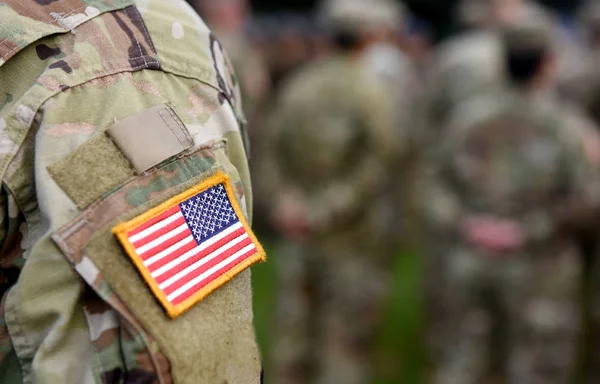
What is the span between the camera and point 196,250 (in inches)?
42.3

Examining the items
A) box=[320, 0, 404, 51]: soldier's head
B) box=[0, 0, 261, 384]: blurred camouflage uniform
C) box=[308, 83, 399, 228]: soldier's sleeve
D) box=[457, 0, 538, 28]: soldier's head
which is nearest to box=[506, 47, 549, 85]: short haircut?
box=[308, 83, 399, 228]: soldier's sleeve

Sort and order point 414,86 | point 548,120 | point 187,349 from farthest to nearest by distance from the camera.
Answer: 1. point 414,86
2. point 548,120
3. point 187,349

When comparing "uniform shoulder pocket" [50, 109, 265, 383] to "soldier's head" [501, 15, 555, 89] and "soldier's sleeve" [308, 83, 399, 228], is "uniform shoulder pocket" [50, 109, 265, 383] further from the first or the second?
"soldier's sleeve" [308, 83, 399, 228]

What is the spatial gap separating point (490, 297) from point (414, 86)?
3097mm

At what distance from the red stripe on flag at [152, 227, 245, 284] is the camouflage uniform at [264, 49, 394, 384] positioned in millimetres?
2508

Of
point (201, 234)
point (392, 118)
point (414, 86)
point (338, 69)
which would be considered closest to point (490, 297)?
point (392, 118)

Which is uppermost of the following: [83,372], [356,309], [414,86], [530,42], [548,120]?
[83,372]

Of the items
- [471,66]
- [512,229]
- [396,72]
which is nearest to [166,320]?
[512,229]

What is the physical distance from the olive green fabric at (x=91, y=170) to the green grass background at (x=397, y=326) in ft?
11.1

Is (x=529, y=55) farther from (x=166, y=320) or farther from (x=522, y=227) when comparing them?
(x=166, y=320)

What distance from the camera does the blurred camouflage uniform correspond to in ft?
3.25

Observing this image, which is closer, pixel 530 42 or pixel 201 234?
pixel 201 234

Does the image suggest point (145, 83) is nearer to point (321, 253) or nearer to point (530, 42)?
point (530, 42)

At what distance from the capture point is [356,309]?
3.77m
